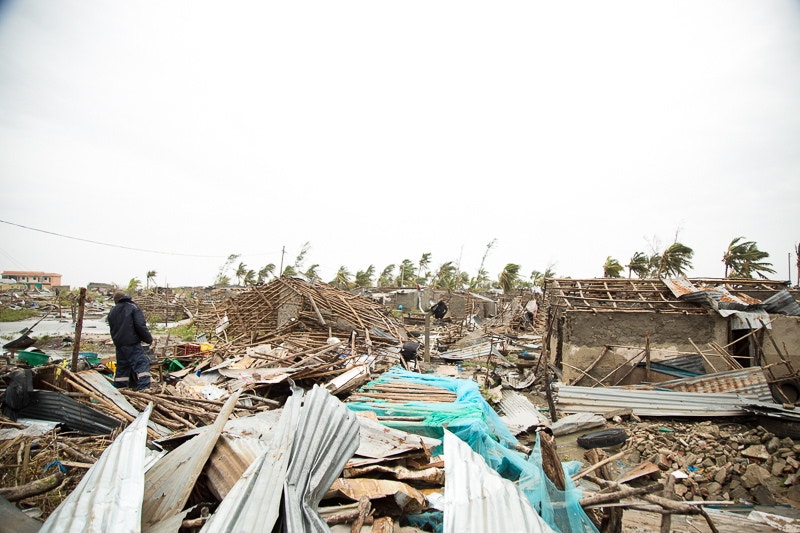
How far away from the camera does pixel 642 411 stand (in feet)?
25.9

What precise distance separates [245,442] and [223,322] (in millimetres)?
11189

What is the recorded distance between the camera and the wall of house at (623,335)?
391 inches

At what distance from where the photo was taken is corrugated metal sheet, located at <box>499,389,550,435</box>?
7301mm

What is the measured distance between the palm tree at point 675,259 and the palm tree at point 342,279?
26351 millimetres

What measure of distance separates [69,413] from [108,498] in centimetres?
338

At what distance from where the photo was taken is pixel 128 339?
6.45 metres

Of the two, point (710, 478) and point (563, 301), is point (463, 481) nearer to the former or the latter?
point (710, 478)

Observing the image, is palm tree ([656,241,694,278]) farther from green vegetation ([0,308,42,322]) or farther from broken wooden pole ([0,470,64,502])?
green vegetation ([0,308,42,322])

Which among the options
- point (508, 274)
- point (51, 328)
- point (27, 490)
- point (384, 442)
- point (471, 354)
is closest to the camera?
point (27, 490)

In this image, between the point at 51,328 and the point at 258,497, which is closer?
the point at 258,497

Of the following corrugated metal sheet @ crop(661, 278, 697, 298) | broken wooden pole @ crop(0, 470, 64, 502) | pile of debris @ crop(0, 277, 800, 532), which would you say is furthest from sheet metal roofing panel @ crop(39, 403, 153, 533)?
corrugated metal sheet @ crop(661, 278, 697, 298)

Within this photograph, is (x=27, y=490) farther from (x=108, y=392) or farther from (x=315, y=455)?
(x=108, y=392)

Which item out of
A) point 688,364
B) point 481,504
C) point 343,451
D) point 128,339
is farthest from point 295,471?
point 688,364

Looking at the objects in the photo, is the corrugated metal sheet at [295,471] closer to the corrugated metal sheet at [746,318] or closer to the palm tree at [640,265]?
the corrugated metal sheet at [746,318]
